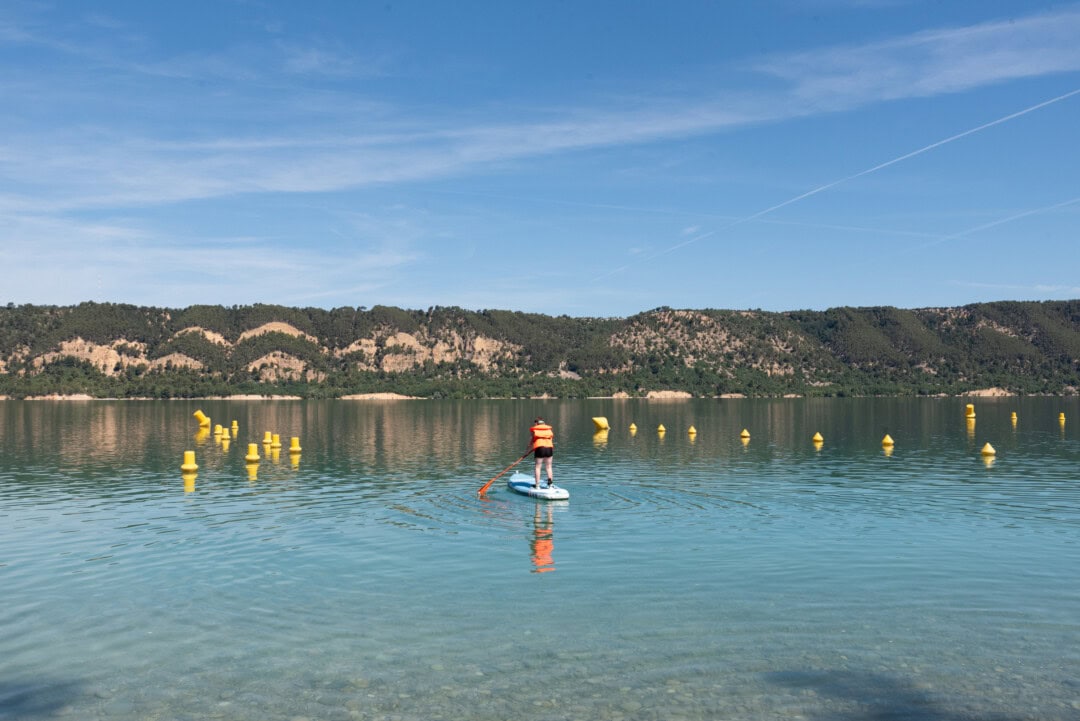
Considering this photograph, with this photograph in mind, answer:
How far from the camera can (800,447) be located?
7269cm

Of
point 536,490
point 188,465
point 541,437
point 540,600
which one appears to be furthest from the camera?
point 188,465

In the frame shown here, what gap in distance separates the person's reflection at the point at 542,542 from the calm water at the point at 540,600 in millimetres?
156

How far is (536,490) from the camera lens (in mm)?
39375

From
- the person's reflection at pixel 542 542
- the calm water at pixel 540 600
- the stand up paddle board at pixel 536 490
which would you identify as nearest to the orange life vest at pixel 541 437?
the stand up paddle board at pixel 536 490

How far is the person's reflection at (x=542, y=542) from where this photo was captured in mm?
25156

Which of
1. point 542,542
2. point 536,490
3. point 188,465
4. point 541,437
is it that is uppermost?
point 541,437

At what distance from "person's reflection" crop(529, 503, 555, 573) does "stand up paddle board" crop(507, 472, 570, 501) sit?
206cm

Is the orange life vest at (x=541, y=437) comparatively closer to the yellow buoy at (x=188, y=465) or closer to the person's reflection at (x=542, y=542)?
the person's reflection at (x=542, y=542)

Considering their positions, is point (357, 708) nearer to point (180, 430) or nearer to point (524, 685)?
point (524, 685)

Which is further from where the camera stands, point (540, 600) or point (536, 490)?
point (536, 490)

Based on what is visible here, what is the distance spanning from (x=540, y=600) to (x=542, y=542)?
25.0 feet

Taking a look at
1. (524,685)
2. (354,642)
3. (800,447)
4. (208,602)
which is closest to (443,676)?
(524,685)

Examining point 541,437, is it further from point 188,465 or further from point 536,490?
point 188,465

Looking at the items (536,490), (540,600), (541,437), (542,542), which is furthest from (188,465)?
(540,600)
